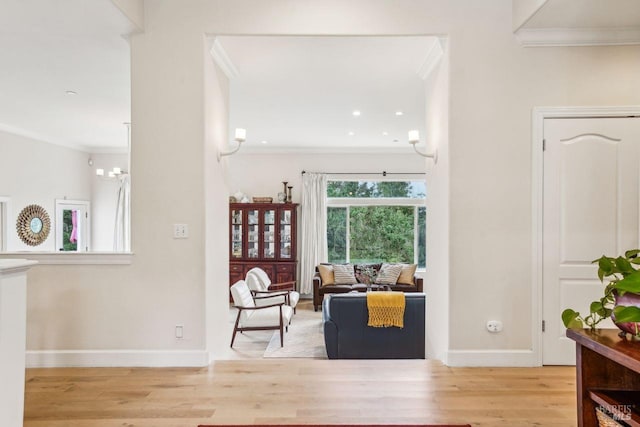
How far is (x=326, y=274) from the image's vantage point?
24.2ft

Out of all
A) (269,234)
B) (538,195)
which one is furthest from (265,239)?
(538,195)

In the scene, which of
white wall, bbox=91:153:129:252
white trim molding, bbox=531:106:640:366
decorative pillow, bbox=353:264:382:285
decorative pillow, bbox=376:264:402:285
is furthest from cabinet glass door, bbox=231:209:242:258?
white trim molding, bbox=531:106:640:366

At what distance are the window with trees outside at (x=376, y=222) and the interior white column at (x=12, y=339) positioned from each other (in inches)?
256

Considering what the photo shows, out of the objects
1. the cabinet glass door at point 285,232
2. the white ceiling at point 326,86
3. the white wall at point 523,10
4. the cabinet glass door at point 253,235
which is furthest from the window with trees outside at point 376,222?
the white wall at point 523,10

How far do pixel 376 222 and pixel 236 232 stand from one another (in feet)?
9.27

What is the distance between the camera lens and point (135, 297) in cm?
301

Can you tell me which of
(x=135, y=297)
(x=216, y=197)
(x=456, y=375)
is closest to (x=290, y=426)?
(x=456, y=375)

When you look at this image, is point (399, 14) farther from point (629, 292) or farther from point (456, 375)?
point (456, 375)

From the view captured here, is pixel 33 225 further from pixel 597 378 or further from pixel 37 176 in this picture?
pixel 597 378

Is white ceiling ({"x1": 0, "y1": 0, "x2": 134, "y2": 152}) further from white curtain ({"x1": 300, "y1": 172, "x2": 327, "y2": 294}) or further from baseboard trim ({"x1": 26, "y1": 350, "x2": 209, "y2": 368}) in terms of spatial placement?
white curtain ({"x1": 300, "y1": 172, "x2": 327, "y2": 294})

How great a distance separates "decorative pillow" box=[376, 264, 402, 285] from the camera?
24.1ft

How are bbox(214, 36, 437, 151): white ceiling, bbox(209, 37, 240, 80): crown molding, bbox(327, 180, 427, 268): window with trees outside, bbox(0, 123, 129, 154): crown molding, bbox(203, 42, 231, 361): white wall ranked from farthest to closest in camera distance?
bbox(327, 180, 427, 268): window with trees outside, bbox(0, 123, 129, 154): crown molding, bbox(214, 36, 437, 151): white ceiling, bbox(209, 37, 240, 80): crown molding, bbox(203, 42, 231, 361): white wall

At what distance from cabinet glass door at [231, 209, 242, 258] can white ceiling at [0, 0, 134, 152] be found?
94.8 inches

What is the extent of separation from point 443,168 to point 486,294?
102 centimetres
